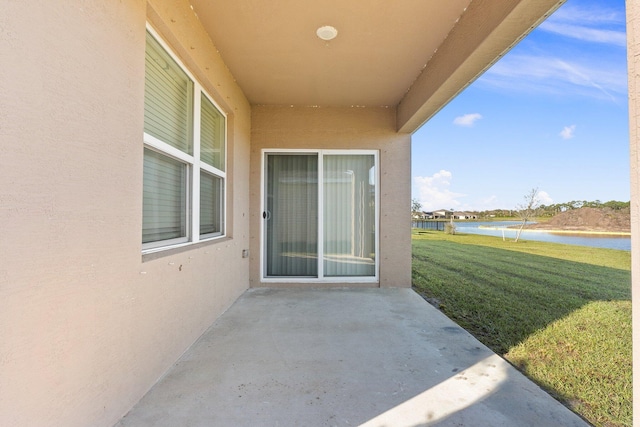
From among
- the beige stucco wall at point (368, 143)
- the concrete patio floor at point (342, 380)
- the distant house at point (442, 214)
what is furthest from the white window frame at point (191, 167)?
the distant house at point (442, 214)

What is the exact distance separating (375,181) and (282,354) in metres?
3.11

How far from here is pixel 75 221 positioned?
1.30 meters

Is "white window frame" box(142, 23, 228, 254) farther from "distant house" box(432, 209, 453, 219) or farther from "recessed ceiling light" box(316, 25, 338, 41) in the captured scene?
"distant house" box(432, 209, 453, 219)

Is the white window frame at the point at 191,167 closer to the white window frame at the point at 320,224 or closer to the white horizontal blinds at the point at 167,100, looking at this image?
the white horizontal blinds at the point at 167,100

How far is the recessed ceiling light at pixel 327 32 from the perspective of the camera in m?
2.71

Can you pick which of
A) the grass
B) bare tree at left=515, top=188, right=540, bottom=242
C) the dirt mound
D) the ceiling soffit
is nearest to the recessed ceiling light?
the ceiling soffit

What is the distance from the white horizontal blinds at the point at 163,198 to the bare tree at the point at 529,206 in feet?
61.8

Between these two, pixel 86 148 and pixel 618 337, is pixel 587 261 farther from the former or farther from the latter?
pixel 86 148

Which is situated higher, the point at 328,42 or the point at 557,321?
the point at 328,42

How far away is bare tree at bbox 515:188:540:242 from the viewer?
16844 millimetres

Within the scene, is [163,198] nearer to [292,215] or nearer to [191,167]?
[191,167]

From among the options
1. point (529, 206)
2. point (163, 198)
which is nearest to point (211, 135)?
point (163, 198)

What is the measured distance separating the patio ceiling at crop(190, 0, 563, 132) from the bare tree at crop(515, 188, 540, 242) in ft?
55.1

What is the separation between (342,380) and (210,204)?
2299 millimetres
